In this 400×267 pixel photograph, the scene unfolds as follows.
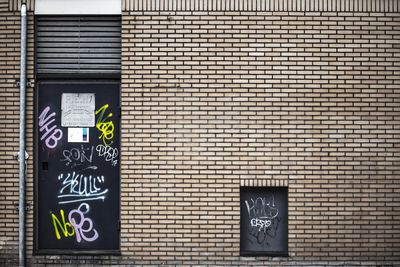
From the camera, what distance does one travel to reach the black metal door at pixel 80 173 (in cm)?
855

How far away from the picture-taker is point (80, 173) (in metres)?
8.59

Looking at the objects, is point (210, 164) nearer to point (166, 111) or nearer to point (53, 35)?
point (166, 111)

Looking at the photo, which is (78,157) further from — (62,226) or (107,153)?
(62,226)

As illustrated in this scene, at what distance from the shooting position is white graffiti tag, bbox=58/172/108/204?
856 centimetres

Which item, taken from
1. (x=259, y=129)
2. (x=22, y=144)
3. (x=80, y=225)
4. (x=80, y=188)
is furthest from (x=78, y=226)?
(x=259, y=129)

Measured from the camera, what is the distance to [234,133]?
27.5 feet

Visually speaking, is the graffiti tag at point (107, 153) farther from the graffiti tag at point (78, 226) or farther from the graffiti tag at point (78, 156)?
the graffiti tag at point (78, 226)

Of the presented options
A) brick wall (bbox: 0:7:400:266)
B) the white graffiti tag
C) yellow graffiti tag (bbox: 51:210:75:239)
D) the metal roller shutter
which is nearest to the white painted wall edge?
the metal roller shutter

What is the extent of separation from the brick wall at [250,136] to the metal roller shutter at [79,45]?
33 cm

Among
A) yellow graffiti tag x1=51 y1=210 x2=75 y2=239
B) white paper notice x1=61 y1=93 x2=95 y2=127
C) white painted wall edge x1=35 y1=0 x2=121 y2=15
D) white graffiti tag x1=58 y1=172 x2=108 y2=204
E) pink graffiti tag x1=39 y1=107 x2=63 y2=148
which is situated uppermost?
white painted wall edge x1=35 y1=0 x2=121 y2=15

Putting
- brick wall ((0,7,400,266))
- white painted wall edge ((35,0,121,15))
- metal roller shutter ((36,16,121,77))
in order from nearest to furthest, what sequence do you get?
brick wall ((0,7,400,266)) < white painted wall edge ((35,0,121,15)) < metal roller shutter ((36,16,121,77))

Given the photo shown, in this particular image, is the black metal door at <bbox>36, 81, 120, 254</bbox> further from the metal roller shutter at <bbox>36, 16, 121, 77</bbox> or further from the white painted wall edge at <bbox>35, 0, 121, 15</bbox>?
the white painted wall edge at <bbox>35, 0, 121, 15</bbox>

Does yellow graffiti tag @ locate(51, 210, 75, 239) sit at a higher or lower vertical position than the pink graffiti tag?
lower

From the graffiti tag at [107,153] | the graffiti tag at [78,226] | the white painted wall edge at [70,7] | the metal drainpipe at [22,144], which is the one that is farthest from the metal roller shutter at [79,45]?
the graffiti tag at [78,226]
